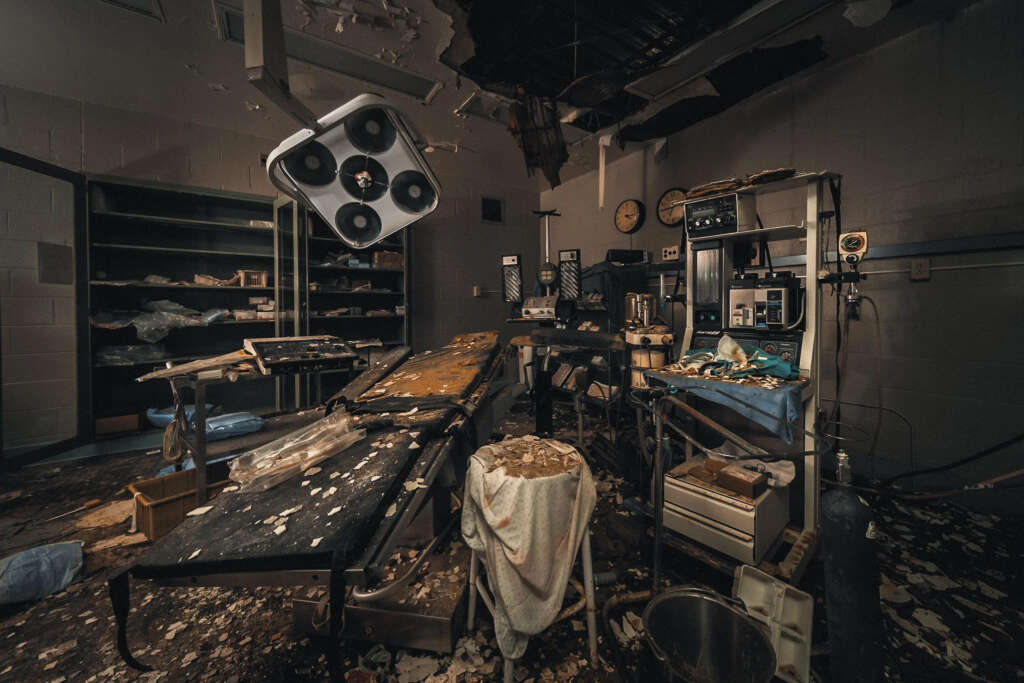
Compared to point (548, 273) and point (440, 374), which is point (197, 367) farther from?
point (548, 273)

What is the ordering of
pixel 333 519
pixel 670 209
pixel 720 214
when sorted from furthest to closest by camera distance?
pixel 670 209 → pixel 720 214 → pixel 333 519

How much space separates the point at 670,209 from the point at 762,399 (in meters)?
3.01

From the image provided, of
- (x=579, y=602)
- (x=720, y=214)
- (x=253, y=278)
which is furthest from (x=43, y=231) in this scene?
(x=720, y=214)

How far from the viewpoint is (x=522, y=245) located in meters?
5.74

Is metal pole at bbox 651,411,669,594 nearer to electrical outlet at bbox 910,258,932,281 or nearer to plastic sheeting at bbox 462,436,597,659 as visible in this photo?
plastic sheeting at bbox 462,436,597,659

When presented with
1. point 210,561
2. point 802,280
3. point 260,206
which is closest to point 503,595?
point 210,561

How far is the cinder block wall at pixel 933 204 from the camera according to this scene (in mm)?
2152

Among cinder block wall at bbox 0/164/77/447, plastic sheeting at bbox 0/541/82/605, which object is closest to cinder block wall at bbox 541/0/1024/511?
plastic sheeting at bbox 0/541/82/605

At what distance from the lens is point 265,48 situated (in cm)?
93

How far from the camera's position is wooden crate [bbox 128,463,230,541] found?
185cm

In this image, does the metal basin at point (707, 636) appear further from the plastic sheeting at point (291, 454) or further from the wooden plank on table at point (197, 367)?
Answer: the wooden plank on table at point (197, 367)

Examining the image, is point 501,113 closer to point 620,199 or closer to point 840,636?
point 620,199

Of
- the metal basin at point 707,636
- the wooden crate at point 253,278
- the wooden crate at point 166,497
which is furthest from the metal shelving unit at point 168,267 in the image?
the metal basin at point 707,636

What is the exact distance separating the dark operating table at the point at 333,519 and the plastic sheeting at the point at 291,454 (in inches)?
1.6
